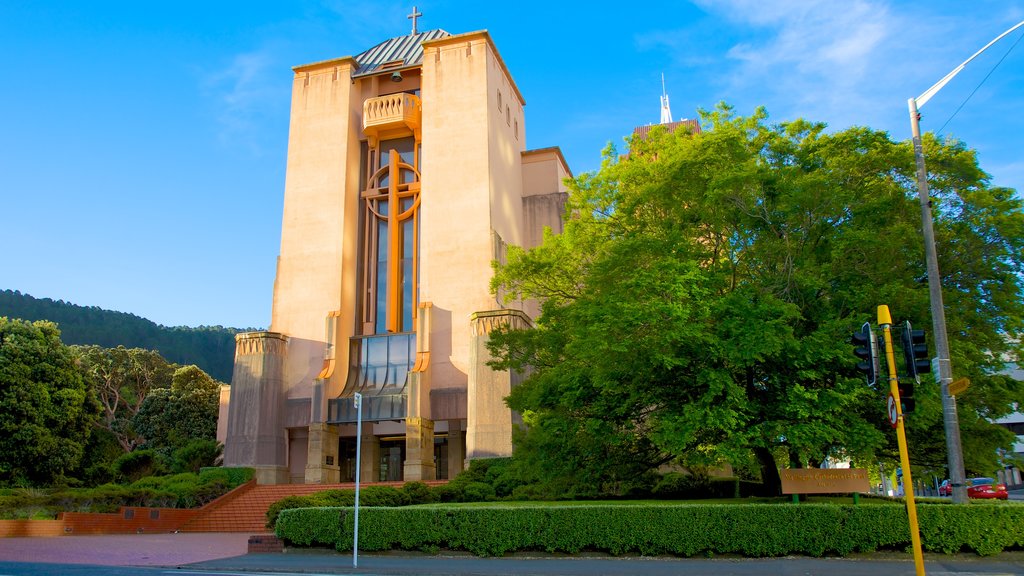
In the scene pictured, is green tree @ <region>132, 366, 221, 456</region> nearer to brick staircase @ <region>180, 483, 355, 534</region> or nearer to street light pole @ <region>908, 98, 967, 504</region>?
brick staircase @ <region>180, 483, 355, 534</region>

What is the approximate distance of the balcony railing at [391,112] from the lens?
146 feet

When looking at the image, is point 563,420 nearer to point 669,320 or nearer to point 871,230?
point 669,320

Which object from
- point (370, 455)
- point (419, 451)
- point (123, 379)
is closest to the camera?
point (419, 451)

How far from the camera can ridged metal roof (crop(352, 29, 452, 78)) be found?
1881 inches

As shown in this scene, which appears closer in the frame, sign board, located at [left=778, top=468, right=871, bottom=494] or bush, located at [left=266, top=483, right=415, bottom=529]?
sign board, located at [left=778, top=468, right=871, bottom=494]

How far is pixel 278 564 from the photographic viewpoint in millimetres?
15758

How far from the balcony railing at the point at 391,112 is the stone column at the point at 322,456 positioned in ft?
60.1

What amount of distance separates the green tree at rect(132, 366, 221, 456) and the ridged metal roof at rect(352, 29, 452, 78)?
29586mm

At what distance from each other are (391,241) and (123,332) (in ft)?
314

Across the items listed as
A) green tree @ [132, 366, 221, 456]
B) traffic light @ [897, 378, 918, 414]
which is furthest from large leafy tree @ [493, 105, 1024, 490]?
green tree @ [132, 366, 221, 456]

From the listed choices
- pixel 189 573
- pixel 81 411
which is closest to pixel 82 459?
pixel 81 411

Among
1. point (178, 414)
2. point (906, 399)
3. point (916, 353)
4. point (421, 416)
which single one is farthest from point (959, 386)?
point (178, 414)

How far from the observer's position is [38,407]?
38.5 metres

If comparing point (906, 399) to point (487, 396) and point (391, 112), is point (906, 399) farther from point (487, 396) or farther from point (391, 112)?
point (391, 112)
